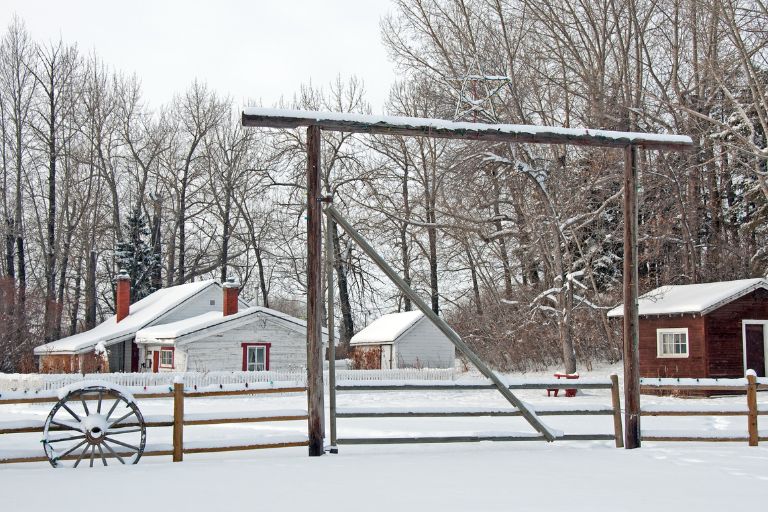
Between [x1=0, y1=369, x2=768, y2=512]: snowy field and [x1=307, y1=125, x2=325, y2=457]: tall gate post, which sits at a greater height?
[x1=307, y1=125, x2=325, y2=457]: tall gate post

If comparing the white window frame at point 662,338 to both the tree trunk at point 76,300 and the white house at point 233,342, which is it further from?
the tree trunk at point 76,300

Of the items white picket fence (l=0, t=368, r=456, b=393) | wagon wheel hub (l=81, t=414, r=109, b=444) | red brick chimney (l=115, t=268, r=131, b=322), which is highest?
red brick chimney (l=115, t=268, r=131, b=322)

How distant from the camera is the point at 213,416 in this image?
10844 millimetres

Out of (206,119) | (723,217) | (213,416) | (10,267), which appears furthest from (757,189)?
(10,267)

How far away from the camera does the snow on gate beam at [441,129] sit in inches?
436

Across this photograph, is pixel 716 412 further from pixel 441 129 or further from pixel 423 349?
pixel 423 349

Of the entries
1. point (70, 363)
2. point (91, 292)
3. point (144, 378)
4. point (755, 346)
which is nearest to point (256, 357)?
point (144, 378)

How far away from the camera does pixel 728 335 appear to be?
948 inches

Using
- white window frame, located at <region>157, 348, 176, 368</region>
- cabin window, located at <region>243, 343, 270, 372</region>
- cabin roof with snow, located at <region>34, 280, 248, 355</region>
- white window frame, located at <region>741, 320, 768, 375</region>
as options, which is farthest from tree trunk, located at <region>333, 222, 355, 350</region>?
white window frame, located at <region>741, 320, 768, 375</region>

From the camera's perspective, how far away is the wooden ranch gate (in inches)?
436

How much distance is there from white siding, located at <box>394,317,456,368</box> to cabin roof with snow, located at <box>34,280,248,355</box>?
7.06 meters

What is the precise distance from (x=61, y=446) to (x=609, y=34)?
2630 centimetres

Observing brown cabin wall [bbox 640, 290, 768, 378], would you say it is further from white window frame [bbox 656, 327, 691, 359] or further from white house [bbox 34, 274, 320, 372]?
white house [bbox 34, 274, 320, 372]

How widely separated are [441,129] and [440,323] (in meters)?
2.69
